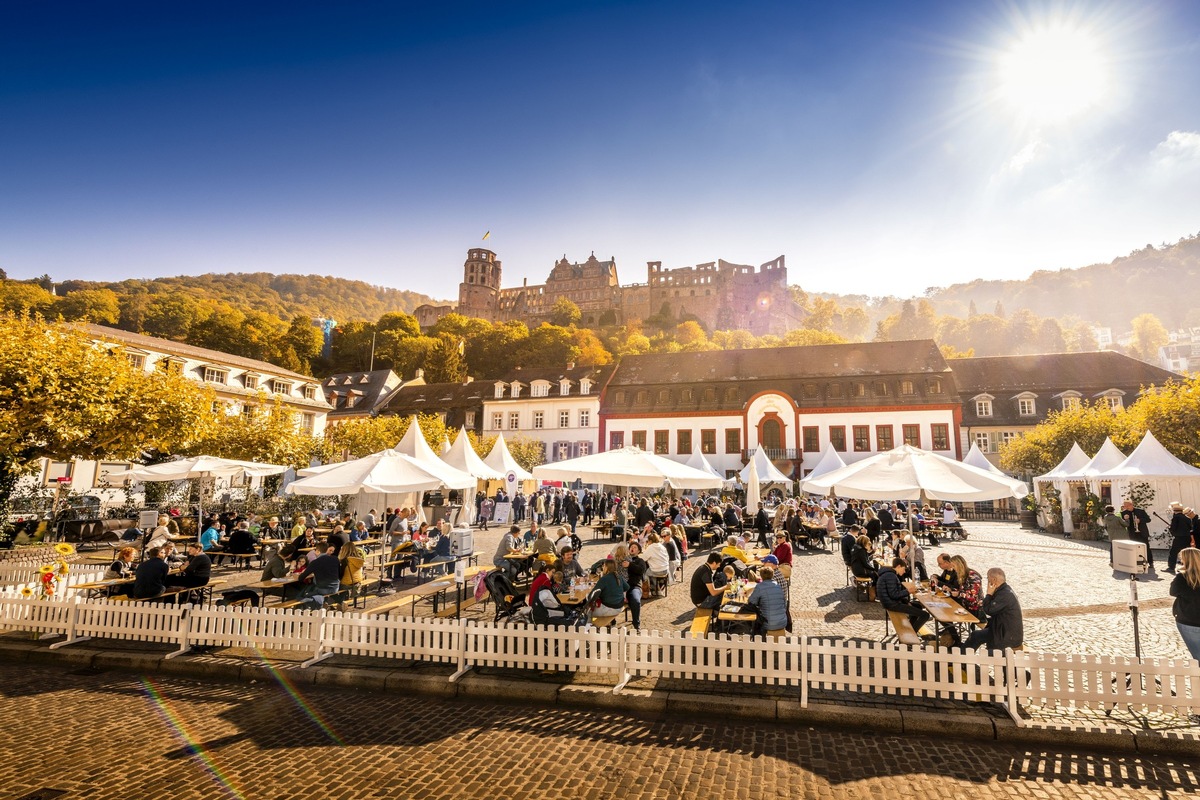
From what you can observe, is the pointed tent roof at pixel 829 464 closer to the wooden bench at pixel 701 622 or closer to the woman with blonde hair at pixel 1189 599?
the wooden bench at pixel 701 622

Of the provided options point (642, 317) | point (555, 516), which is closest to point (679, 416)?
point (555, 516)

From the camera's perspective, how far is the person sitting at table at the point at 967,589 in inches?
318

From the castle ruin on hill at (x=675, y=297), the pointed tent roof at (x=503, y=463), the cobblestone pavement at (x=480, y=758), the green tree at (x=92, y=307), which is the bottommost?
the cobblestone pavement at (x=480, y=758)

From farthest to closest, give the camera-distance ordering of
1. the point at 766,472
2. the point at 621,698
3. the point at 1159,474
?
the point at 766,472 → the point at 1159,474 → the point at 621,698

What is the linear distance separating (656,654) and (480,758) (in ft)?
7.51

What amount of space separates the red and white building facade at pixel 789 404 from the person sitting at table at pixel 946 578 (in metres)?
27.6

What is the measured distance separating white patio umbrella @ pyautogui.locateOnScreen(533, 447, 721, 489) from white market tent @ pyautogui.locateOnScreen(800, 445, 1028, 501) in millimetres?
3138

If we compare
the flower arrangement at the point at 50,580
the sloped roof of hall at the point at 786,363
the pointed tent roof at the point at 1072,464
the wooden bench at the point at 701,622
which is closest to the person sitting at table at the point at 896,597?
the wooden bench at the point at 701,622

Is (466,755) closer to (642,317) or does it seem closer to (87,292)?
(87,292)

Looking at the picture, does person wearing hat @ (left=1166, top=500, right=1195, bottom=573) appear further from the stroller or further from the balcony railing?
the balcony railing

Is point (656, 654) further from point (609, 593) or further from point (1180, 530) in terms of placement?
point (1180, 530)

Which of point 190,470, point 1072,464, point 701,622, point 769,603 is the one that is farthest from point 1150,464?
point 190,470

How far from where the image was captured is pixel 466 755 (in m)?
5.50

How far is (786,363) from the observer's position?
4453 centimetres
